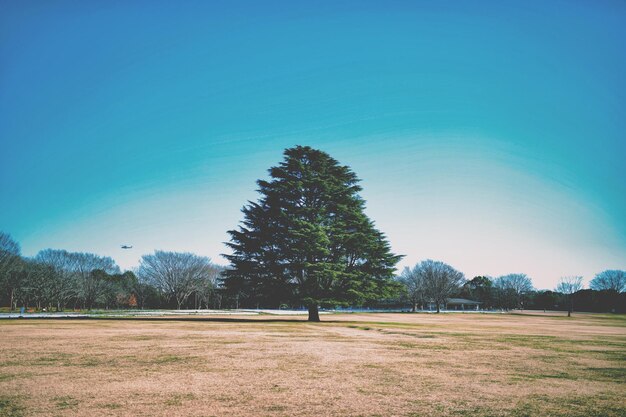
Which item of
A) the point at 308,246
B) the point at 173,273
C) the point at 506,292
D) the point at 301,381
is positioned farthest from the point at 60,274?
the point at 506,292

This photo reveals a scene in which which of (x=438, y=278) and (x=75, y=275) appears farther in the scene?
(x=438, y=278)

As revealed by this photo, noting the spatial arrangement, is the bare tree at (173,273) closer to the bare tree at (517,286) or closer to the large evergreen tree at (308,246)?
the large evergreen tree at (308,246)

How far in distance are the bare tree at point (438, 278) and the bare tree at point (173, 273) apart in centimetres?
5435

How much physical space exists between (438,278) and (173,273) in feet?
206

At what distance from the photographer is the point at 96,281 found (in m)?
74.6

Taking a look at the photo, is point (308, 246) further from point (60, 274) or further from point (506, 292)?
point (506, 292)

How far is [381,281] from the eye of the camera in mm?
33688

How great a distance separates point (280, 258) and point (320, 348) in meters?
19.7

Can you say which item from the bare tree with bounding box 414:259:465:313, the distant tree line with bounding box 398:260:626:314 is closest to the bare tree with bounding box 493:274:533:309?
the distant tree line with bounding box 398:260:626:314

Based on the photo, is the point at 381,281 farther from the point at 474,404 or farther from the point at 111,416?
the point at 111,416

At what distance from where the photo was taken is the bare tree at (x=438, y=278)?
307ft

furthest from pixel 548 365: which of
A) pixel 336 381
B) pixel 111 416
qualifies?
pixel 111 416

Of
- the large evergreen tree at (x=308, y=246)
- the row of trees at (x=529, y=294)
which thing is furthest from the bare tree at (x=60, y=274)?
the row of trees at (x=529, y=294)

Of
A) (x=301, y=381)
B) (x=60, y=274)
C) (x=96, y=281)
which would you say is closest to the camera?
(x=301, y=381)
